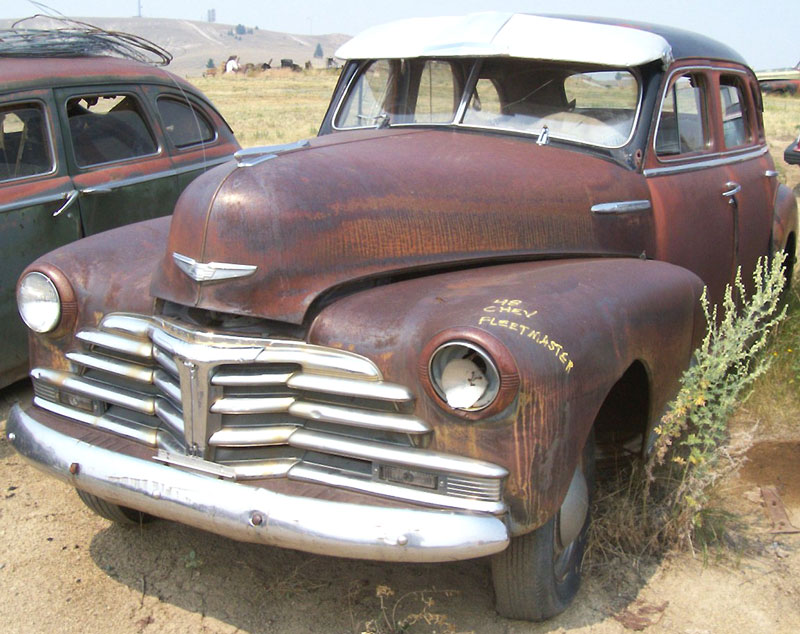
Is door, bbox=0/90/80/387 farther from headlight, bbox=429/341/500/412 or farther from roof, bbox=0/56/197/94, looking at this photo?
headlight, bbox=429/341/500/412

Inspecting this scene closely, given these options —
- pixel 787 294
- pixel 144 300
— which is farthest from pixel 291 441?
pixel 787 294

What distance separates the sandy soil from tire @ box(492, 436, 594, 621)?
8 centimetres

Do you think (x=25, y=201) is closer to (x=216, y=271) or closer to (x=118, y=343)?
(x=118, y=343)

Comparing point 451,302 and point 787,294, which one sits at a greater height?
point 451,302

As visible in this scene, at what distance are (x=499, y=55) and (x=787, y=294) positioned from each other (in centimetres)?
292

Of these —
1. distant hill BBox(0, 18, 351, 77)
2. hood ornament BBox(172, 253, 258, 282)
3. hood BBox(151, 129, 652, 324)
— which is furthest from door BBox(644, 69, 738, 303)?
distant hill BBox(0, 18, 351, 77)

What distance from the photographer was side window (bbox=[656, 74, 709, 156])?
3795mm

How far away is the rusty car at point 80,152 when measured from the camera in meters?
4.50

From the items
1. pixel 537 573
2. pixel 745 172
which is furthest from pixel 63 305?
pixel 745 172

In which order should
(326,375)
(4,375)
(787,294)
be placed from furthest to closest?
(787,294), (4,375), (326,375)

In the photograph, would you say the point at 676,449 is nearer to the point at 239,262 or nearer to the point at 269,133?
the point at 239,262

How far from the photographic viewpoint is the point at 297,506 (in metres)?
2.35

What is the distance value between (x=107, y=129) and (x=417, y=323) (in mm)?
3412

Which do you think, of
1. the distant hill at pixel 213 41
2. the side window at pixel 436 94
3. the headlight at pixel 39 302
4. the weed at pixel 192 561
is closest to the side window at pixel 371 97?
the side window at pixel 436 94
